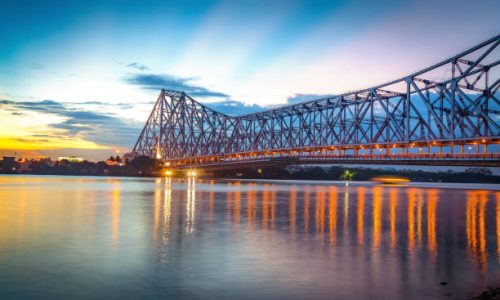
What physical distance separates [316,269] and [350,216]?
15314mm

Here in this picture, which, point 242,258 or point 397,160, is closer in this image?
point 242,258

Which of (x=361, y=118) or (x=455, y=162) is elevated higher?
(x=361, y=118)

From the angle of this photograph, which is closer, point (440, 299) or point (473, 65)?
point (440, 299)

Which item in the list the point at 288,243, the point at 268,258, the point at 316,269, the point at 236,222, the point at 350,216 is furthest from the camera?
the point at 350,216

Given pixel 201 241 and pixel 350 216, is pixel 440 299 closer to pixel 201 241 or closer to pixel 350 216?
pixel 201 241

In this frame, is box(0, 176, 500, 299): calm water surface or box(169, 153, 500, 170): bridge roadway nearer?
box(0, 176, 500, 299): calm water surface

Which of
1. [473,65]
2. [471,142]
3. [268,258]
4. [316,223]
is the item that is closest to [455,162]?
[471,142]

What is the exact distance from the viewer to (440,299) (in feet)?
30.0

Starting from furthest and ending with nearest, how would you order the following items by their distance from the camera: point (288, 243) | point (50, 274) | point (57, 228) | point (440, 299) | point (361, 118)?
point (361, 118) < point (57, 228) < point (288, 243) < point (50, 274) < point (440, 299)

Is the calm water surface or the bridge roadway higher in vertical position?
the bridge roadway

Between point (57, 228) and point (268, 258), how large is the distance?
33.0 ft

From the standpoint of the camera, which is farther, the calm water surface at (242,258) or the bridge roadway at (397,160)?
the bridge roadway at (397,160)

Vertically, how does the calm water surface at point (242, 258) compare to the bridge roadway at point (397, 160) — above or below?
below

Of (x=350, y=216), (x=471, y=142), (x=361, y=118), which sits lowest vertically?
(x=350, y=216)
